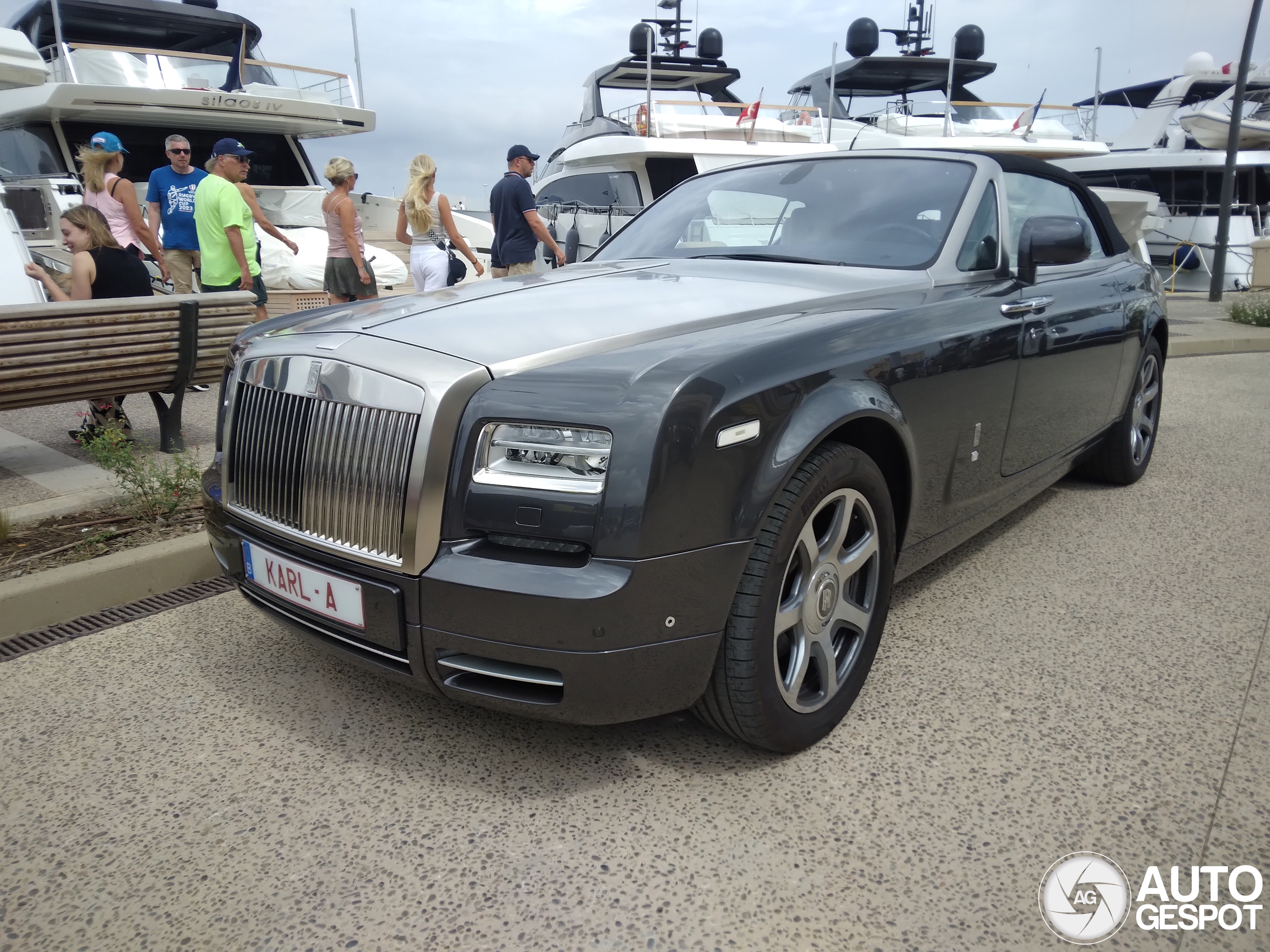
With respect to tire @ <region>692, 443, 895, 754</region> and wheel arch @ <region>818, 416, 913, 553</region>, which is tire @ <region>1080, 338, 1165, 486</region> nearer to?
wheel arch @ <region>818, 416, 913, 553</region>

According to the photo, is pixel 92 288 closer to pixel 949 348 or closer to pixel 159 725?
pixel 159 725

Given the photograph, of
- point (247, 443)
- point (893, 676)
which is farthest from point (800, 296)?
point (247, 443)

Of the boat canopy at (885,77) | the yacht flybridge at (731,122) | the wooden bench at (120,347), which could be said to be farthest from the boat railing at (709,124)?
the wooden bench at (120,347)

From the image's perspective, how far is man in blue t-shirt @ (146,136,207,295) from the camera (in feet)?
23.3

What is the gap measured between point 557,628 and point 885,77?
21248mm

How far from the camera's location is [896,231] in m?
3.37

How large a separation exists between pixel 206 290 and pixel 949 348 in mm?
5987

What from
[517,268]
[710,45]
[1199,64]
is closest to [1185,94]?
[1199,64]

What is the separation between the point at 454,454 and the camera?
2109 mm

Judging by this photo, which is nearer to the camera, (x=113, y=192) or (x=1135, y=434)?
(x=1135, y=434)

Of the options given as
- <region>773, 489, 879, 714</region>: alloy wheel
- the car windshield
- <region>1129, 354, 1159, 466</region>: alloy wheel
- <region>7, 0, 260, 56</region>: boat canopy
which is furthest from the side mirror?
<region>7, 0, 260, 56</region>: boat canopy

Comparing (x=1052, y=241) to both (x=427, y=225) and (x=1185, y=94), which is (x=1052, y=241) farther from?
(x=1185, y=94)

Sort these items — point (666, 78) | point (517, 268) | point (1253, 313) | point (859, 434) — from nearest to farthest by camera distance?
point (859, 434), point (517, 268), point (1253, 313), point (666, 78)

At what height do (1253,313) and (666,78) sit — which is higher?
(666,78)
